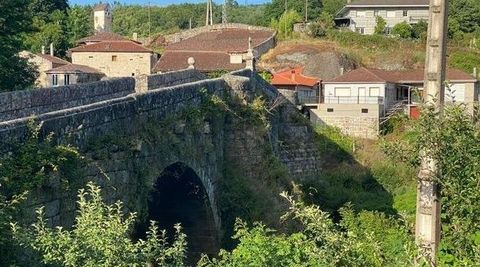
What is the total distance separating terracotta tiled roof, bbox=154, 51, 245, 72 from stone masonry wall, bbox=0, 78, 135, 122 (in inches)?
1020

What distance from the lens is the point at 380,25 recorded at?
196 feet

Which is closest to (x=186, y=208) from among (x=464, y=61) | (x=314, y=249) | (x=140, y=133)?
(x=140, y=133)

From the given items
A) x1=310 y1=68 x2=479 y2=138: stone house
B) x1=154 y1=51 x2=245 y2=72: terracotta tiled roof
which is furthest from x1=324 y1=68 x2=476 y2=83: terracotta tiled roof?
x1=154 y1=51 x2=245 y2=72: terracotta tiled roof

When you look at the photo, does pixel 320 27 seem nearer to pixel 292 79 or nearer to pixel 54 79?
pixel 292 79

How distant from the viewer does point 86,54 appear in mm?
Result: 49188

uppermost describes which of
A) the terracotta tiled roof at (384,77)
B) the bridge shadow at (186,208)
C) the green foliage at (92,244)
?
the green foliage at (92,244)

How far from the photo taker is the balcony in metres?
41.8

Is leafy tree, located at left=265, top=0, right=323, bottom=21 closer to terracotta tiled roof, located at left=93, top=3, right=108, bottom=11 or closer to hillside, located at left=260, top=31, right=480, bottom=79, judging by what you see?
hillside, located at left=260, top=31, right=480, bottom=79

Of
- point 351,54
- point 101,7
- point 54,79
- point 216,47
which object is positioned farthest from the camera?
point 101,7

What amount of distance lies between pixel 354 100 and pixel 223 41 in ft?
51.4

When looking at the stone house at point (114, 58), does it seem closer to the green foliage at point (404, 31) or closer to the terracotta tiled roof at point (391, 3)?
the green foliage at point (404, 31)

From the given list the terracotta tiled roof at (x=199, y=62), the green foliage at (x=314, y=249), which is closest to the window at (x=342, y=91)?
the terracotta tiled roof at (x=199, y=62)

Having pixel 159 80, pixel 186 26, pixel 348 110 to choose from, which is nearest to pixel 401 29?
pixel 348 110

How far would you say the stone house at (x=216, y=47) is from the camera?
46.5m
